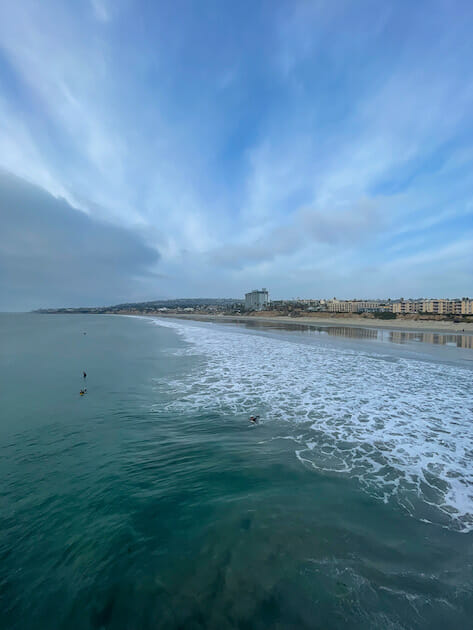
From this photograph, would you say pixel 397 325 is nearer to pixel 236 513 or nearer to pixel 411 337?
pixel 411 337

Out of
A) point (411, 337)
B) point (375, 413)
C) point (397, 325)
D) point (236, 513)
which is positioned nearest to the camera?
point (236, 513)

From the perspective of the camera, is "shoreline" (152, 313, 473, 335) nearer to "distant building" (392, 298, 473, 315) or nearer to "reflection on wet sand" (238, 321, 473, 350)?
"reflection on wet sand" (238, 321, 473, 350)

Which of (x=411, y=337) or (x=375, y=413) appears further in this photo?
(x=411, y=337)

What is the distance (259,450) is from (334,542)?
3000 mm

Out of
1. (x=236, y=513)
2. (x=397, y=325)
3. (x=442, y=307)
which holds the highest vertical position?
(x=442, y=307)

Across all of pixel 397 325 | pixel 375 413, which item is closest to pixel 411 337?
pixel 397 325

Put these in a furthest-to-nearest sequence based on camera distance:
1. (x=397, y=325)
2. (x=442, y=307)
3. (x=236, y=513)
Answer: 1. (x=442, y=307)
2. (x=397, y=325)
3. (x=236, y=513)

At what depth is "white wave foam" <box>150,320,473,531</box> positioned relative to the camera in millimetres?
5812

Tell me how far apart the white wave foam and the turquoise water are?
0.20 feet

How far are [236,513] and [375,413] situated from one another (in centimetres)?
698

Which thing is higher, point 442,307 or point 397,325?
point 442,307

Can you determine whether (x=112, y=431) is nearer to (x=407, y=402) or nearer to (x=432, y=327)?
(x=407, y=402)

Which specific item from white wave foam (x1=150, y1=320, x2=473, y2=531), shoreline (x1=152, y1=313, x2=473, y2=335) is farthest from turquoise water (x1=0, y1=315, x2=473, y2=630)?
shoreline (x1=152, y1=313, x2=473, y2=335)

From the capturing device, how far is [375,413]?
9820 mm
